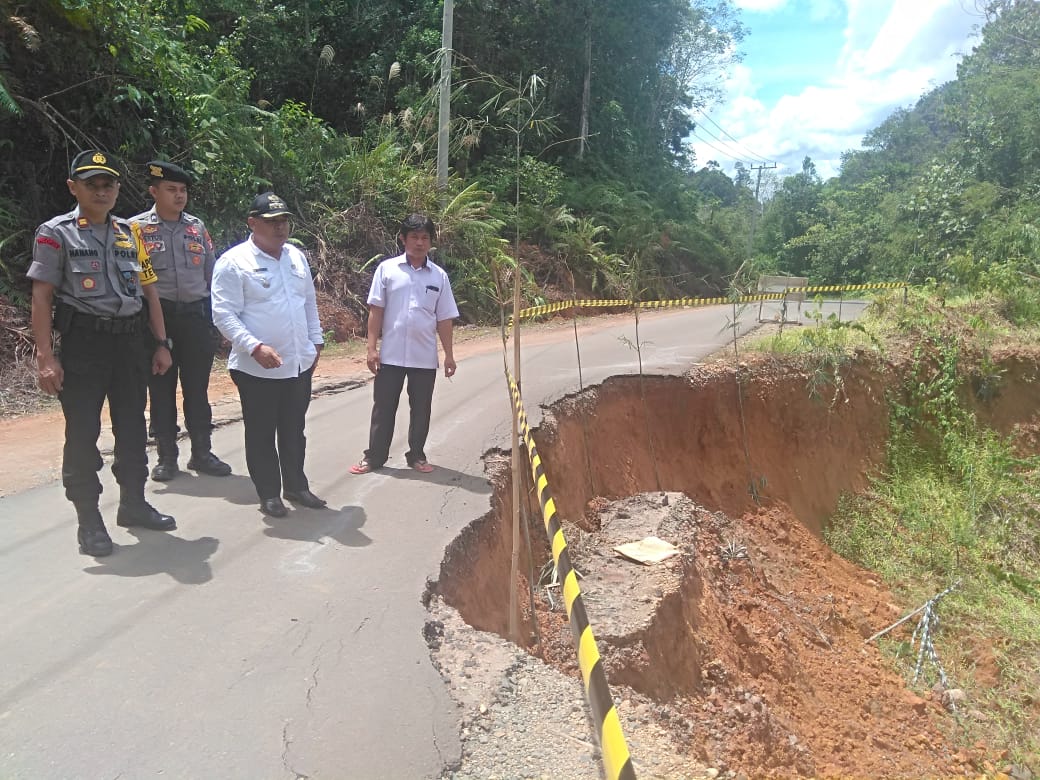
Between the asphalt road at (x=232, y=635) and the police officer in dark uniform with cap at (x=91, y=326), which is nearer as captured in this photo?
the asphalt road at (x=232, y=635)

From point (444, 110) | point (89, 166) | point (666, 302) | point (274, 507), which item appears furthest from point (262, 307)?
point (444, 110)

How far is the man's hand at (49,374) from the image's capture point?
3611 mm

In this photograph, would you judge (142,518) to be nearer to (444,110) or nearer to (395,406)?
(395,406)

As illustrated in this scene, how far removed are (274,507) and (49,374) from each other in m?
1.47

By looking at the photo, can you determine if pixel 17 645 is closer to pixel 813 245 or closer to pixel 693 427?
pixel 693 427

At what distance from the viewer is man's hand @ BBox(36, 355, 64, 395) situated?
3.61m

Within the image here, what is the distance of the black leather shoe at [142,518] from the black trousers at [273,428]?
21.7 inches

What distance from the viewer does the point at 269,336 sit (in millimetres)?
4410

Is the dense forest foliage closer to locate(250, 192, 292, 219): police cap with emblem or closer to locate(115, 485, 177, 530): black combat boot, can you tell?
locate(250, 192, 292, 219): police cap with emblem

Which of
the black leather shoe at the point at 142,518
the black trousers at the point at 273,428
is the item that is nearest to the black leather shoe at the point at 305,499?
the black trousers at the point at 273,428

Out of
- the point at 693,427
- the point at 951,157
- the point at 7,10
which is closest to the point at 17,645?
the point at 693,427

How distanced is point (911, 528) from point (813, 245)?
33342 millimetres

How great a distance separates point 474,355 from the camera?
11406mm

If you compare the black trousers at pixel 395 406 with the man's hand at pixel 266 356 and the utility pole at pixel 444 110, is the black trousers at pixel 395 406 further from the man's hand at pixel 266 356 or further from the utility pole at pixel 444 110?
the utility pole at pixel 444 110
